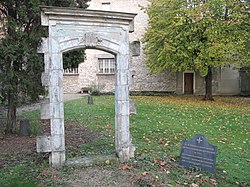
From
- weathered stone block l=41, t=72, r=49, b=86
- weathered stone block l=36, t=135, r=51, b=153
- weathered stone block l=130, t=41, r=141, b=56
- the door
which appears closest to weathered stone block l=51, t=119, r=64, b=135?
weathered stone block l=36, t=135, r=51, b=153

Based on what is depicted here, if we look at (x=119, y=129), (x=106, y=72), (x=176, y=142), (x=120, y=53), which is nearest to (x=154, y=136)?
(x=176, y=142)

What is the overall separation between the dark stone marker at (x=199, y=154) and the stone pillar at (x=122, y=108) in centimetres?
116

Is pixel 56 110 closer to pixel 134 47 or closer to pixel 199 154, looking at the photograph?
pixel 134 47

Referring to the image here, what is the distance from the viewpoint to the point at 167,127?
805 centimetres

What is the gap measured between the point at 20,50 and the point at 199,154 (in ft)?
16.4

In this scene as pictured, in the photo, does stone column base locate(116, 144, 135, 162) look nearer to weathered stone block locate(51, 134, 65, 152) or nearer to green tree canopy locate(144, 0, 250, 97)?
weathered stone block locate(51, 134, 65, 152)

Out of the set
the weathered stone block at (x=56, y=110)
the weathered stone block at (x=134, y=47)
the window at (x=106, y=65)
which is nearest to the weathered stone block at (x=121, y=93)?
the weathered stone block at (x=134, y=47)

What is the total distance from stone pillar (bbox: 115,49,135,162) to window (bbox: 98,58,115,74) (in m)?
17.5

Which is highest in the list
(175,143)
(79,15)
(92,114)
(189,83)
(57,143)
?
(79,15)

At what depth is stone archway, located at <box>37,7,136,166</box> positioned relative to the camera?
14.0 feet

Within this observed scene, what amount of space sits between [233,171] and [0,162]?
4715mm

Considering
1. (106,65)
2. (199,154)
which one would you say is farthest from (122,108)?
(106,65)

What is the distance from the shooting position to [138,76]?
22.5 metres

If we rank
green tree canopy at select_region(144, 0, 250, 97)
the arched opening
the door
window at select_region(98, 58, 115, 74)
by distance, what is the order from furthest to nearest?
the door → window at select_region(98, 58, 115, 74) → green tree canopy at select_region(144, 0, 250, 97) → the arched opening
